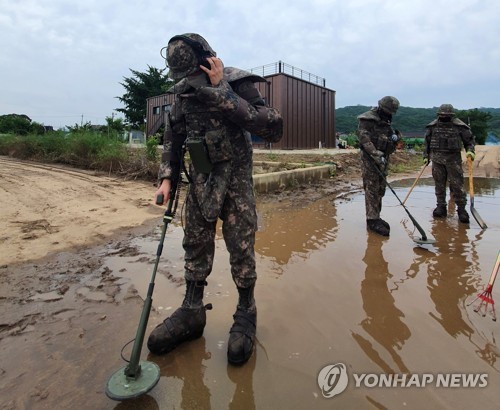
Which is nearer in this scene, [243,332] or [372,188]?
[243,332]

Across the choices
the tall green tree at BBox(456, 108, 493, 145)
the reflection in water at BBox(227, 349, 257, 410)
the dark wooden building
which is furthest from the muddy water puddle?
the tall green tree at BBox(456, 108, 493, 145)

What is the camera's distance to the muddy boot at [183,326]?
1829 mm

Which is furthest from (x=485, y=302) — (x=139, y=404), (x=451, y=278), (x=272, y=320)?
(x=139, y=404)

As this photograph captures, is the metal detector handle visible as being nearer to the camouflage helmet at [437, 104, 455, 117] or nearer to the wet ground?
the wet ground

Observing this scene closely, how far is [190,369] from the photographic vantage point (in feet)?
5.65

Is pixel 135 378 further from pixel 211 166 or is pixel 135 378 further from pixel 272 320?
pixel 211 166

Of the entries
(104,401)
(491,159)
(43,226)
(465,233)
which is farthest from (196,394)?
(491,159)

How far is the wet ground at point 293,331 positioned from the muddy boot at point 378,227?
1.43 feet

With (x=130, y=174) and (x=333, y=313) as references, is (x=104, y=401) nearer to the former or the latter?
(x=333, y=313)

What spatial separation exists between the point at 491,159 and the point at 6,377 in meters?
15.7

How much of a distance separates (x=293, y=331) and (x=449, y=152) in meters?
4.67

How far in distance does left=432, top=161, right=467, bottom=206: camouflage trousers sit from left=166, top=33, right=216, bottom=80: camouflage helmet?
15.8ft

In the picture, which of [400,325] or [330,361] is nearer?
[330,361]

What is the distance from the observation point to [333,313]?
2281 mm
